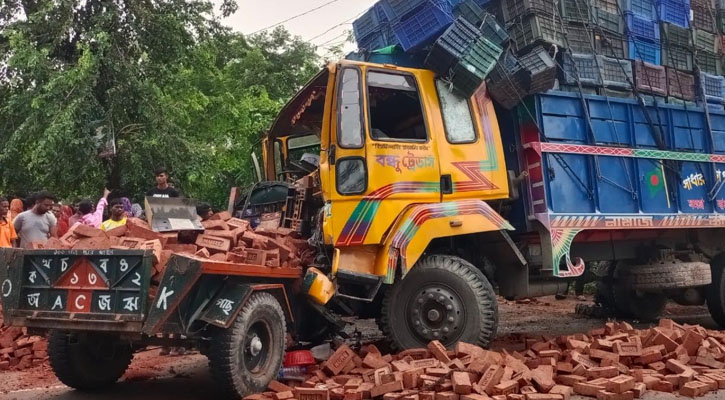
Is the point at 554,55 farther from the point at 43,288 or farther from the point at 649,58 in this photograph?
the point at 43,288

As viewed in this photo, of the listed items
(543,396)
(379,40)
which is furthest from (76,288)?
(379,40)

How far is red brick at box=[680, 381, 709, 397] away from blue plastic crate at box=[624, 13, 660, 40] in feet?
14.0

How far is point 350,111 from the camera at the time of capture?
17.7 ft

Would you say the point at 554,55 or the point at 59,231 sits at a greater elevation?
the point at 554,55

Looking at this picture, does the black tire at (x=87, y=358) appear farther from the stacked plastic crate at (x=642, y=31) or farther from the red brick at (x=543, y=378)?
the stacked plastic crate at (x=642, y=31)

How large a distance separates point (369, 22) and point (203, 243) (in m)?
3.72

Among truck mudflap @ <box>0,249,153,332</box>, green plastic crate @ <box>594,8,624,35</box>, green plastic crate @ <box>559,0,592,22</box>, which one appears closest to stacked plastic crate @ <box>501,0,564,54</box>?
green plastic crate @ <box>559,0,592,22</box>

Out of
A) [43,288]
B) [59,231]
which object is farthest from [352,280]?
[59,231]

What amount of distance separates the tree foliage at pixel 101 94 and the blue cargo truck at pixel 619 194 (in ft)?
21.6

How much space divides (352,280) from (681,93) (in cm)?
503

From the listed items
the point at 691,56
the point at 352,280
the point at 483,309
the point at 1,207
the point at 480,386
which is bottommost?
the point at 480,386

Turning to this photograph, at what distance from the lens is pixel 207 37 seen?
40.3 ft

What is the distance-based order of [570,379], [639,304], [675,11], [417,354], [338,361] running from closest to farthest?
[570,379], [338,361], [417,354], [675,11], [639,304]

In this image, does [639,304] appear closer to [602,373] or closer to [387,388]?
[602,373]
